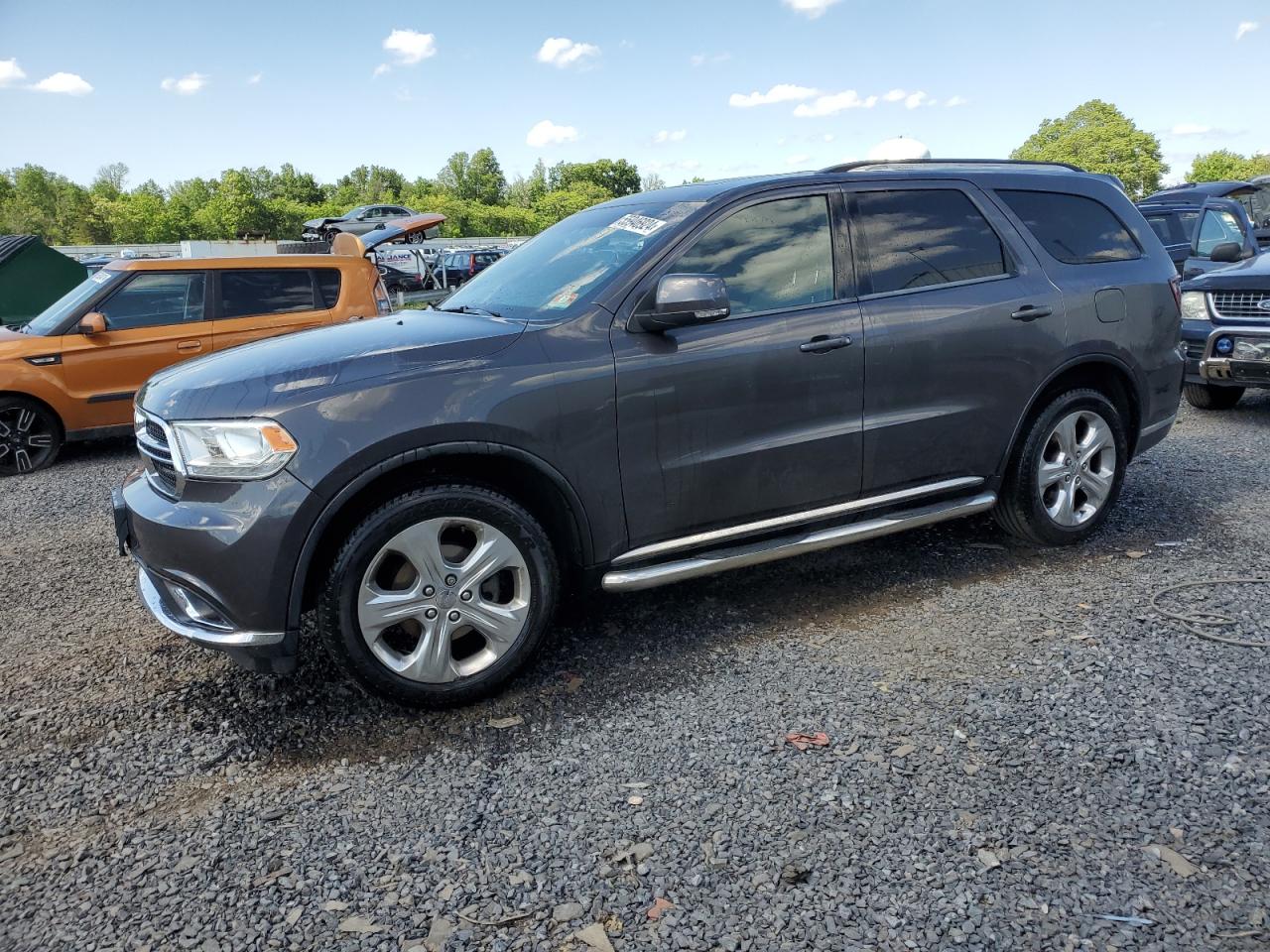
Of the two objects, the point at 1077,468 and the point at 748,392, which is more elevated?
the point at 748,392

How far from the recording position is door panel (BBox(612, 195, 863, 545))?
135 inches

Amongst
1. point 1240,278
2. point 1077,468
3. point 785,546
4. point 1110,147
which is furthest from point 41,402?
point 1110,147

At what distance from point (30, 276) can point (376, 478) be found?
10.7 meters

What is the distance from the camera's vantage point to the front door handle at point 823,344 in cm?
370

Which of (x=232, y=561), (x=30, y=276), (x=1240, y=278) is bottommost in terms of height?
(x=232, y=561)

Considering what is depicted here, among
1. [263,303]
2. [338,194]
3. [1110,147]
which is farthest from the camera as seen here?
[338,194]

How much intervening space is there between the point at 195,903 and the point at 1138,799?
8.32ft

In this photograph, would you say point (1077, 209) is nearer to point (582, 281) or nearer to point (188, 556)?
point (582, 281)

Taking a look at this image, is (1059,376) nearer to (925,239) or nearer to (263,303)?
(925,239)

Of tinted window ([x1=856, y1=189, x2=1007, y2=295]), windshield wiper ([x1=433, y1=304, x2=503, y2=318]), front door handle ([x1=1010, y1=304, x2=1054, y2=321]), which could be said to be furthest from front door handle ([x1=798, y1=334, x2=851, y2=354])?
windshield wiper ([x1=433, y1=304, x2=503, y2=318])

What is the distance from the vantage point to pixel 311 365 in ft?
10.2

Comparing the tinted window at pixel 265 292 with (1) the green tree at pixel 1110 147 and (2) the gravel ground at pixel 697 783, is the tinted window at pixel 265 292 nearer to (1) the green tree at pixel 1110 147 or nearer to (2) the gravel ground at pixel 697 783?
(2) the gravel ground at pixel 697 783

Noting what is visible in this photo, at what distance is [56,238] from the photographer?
6166 cm

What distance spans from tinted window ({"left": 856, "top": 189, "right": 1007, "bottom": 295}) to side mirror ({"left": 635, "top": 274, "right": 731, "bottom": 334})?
3.04 feet
